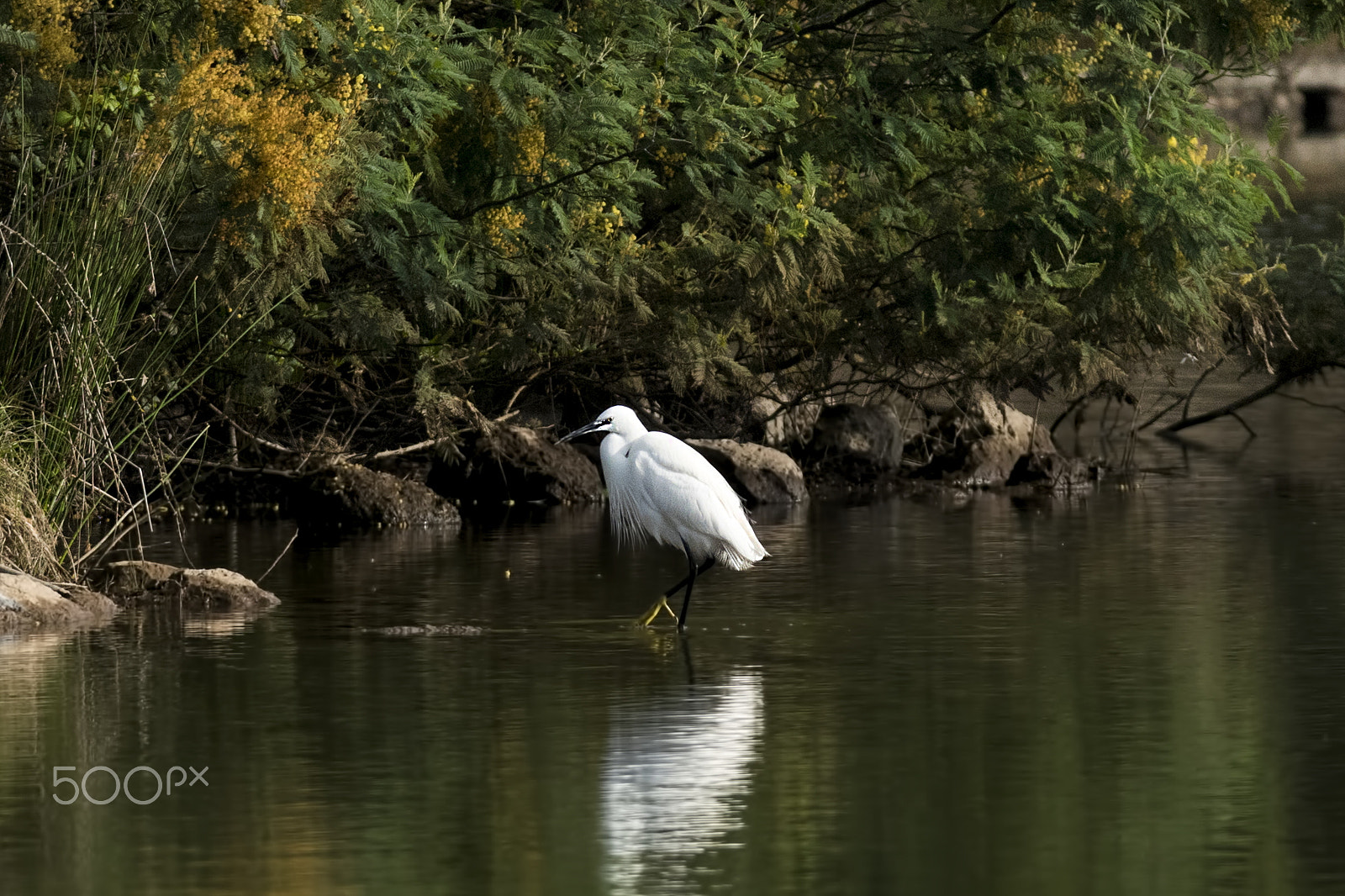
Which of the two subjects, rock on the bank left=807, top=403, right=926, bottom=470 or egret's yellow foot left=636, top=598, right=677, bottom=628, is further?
rock on the bank left=807, top=403, right=926, bottom=470

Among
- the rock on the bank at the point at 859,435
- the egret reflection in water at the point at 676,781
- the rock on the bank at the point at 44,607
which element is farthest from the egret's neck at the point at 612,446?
the rock on the bank at the point at 859,435

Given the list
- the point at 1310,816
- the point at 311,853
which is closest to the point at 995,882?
the point at 1310,816

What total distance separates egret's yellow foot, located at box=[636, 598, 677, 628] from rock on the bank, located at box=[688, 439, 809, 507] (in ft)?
21.6

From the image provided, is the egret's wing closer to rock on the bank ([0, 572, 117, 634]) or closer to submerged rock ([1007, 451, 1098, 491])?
rock on the bank ([0, 572, 117, 634])

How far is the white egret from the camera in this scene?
12.6 m

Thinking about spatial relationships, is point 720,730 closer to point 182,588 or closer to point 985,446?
point 182,588

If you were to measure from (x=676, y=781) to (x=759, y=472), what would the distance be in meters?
11.2

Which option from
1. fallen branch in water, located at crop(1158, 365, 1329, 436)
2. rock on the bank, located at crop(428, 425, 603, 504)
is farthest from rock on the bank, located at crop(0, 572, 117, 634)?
fallen branch in water, located at crop(1158, 365, 1329, 436)

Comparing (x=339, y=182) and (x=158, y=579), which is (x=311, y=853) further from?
(x=339, y=182)

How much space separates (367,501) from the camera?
18016 millimetres

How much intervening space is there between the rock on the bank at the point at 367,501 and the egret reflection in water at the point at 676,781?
7.90m

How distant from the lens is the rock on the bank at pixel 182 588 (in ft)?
42.3

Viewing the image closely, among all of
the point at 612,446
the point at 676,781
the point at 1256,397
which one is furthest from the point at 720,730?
the point at 1256,397

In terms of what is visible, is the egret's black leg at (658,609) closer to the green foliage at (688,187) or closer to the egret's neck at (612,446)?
the egret's neck at (612,446)
